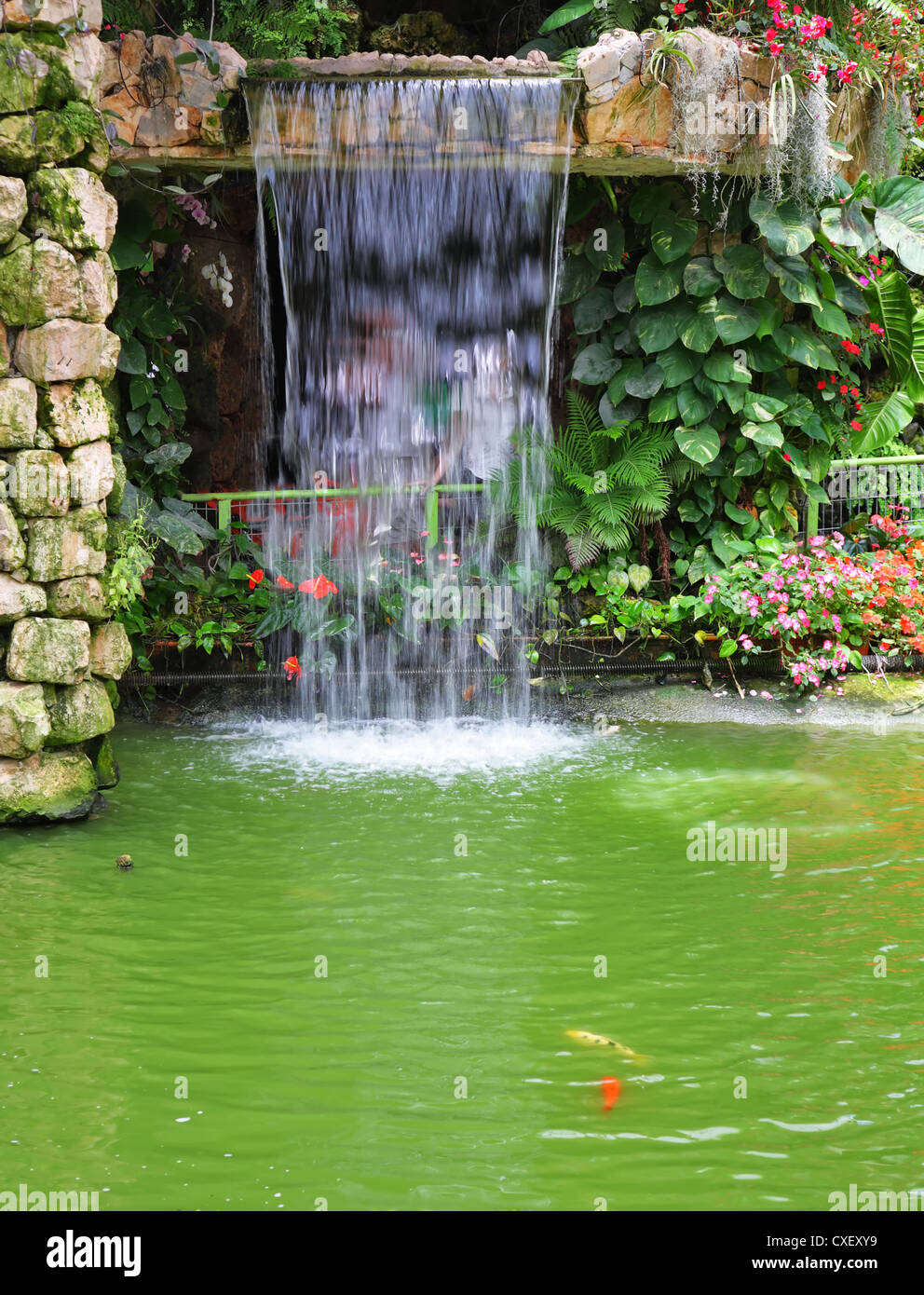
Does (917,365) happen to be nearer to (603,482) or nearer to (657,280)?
(657,280)

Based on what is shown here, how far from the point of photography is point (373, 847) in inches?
220

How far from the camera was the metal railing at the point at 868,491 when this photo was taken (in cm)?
959

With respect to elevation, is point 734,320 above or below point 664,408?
above

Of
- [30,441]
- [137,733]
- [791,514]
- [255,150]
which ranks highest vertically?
[255,150]

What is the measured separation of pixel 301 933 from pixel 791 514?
5920 mm

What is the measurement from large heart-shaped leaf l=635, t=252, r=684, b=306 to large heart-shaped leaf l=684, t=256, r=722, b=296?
0.10 metres

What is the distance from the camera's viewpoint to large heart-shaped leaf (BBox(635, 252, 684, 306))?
8.84 metres

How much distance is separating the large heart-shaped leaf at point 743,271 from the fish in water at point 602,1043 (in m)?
6.29

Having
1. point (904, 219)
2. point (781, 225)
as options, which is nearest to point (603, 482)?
point (781, 225)

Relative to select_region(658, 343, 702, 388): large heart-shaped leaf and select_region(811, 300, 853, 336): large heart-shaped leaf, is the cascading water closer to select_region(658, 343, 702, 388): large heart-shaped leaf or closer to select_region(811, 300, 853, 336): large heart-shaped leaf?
select_region(658, 343, 702, 388): large heart-shaped leaf

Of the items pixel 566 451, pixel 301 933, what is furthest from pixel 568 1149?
pixel 566 451

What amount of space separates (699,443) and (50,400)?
469 cm

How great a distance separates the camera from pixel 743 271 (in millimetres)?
8742
